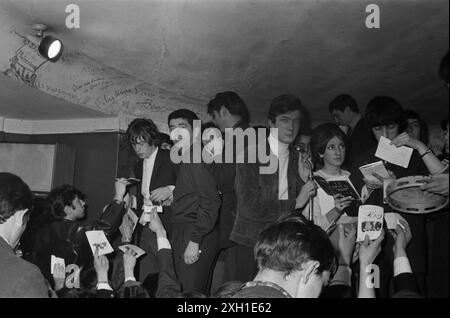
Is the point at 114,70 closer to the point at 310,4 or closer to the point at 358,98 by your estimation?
the point at 310,4

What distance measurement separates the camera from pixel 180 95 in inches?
105

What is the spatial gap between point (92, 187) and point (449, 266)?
6.20 ft

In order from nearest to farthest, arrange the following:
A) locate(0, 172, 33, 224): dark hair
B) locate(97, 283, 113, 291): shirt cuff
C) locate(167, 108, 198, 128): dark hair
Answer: locate(0, 172, 33, 224): dark hair
locate(97, 283, 113, 291): shirt cuff
locate(167, 108, 198, 128): dark hair

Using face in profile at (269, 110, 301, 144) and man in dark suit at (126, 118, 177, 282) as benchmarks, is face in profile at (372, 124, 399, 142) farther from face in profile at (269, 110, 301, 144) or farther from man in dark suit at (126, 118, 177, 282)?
man in dark suit at (126, 118, 177, 282)

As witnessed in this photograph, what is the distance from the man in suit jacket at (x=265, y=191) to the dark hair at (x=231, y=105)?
0.16 metres

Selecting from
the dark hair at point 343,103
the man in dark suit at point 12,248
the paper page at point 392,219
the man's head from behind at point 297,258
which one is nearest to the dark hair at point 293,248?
the man's head from behind at point 297,258

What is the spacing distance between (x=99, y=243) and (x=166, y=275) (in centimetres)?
36

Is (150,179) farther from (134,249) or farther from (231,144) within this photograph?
(231,144)

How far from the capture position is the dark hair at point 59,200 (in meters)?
2.46

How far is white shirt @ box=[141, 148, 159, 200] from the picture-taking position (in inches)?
89.0

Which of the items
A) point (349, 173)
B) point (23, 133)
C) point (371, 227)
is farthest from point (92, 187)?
point (371, 227)

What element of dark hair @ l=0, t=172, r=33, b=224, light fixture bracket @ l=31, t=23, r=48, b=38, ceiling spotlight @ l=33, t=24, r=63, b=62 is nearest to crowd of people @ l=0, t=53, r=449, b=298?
dark hair @ l=0, t=172, r=33, b=224

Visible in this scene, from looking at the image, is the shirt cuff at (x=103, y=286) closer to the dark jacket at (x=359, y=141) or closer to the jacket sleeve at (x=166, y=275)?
the jacket sleeve at (x=166, y=275)
